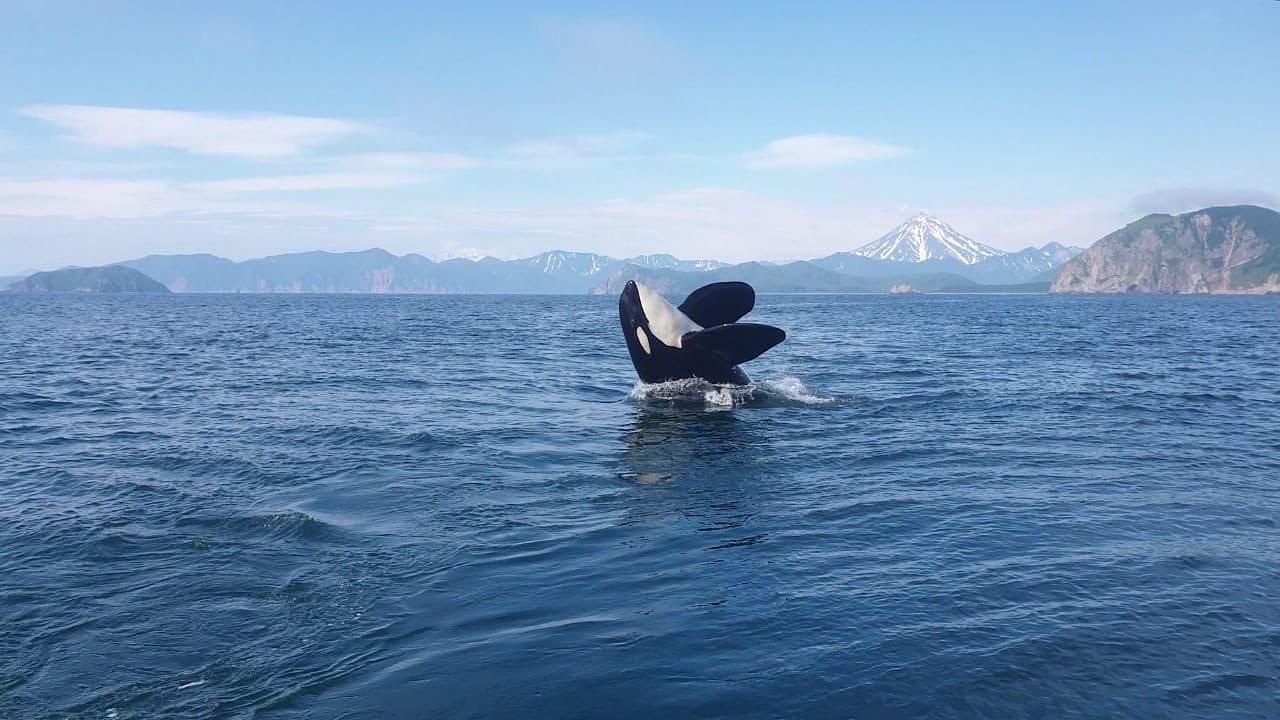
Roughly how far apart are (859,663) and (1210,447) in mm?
14075

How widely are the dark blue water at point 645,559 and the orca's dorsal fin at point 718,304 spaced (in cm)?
233

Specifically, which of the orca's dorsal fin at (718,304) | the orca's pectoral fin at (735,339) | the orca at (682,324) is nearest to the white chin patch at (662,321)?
the orca at (682,324)

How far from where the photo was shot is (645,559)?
36.1 ft

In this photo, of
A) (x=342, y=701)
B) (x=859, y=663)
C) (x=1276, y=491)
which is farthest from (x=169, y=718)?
(x=1276, y=491)

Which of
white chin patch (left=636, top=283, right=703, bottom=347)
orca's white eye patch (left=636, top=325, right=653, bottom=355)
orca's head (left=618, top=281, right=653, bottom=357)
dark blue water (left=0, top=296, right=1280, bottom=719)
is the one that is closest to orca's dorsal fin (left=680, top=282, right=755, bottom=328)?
white chin patch (left=636, top=283, right=703, bottom=347)

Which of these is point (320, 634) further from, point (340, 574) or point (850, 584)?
point (850, 584)

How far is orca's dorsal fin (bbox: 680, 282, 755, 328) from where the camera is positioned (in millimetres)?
22500

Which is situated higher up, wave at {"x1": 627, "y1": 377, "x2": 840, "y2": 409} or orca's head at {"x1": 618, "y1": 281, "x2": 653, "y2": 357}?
orca's head at {"x1": 618, "y1": 281, "x2": 653, "y2": 357}

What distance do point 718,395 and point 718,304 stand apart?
266 cm

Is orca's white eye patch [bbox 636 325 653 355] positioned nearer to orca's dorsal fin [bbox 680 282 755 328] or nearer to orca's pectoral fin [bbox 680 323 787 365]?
orca's pectoral fin [bbox 680 323 787 365]

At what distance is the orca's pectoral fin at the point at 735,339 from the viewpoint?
2027cm

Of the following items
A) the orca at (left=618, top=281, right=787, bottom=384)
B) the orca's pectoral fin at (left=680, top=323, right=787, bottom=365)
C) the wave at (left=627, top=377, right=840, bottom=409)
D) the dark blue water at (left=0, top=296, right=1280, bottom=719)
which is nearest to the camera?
the dark blue water at (left=0, top=296, right=1280, bottom=719)

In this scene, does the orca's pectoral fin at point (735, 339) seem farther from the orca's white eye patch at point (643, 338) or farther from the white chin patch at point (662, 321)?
the orca's white eye patch at point (643, 338)

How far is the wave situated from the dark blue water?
13 centimetres
